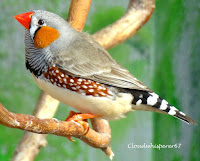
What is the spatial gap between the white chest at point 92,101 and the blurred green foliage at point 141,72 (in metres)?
1.14

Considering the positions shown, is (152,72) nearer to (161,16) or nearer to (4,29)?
(161,16)

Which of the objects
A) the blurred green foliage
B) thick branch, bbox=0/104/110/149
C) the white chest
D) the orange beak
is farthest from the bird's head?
the blurred green foliage

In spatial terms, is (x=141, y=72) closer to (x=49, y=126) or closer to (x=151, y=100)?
(x=151, y=100)

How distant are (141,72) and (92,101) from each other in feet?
4.62

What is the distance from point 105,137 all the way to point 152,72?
136 cm

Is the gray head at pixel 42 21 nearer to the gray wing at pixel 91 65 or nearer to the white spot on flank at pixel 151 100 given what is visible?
the gray wing at pixel 91 65

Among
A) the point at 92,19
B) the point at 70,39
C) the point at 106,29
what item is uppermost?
the point at 92,19

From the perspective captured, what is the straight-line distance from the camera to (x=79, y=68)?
139 centimetres

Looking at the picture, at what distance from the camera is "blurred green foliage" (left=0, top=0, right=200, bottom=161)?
2510 millimetres

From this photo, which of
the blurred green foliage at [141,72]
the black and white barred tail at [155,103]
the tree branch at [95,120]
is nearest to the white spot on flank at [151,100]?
the black and white barred tail at [155,103]

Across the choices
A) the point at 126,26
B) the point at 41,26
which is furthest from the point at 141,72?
the point at 41,26

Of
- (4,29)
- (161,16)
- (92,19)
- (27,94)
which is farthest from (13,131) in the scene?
(161,16)

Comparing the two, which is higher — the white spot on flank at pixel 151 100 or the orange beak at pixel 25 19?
the orange beak at pixel 25 19

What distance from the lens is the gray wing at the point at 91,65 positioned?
138 cm
